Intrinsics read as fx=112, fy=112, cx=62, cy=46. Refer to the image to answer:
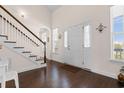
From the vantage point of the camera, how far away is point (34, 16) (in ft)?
24.1

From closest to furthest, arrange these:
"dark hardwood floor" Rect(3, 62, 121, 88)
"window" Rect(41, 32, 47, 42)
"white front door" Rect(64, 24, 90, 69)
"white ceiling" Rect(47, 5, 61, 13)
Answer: "dark hardwood floor" Rect(3, 62, 121, 88) < "white front door" Rect(64, 24, 90, 69) < "white ceiling" Rect(47, 5, 61, 13) < "window" Rect(41, 32, 47, 42)

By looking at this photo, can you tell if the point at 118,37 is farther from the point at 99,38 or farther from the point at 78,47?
the point at 78,47

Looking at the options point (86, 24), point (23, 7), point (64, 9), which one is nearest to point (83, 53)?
point (86, 24)

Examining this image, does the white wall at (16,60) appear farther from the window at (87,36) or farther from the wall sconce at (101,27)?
the wall sconce at (101,27)

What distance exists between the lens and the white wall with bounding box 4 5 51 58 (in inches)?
262

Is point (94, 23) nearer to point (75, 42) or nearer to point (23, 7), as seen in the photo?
point (75, 42)

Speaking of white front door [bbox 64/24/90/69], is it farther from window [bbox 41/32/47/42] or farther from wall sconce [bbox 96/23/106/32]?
window [bbox 41/32/47/42]

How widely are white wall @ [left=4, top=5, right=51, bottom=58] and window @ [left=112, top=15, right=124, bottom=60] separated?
4.99m

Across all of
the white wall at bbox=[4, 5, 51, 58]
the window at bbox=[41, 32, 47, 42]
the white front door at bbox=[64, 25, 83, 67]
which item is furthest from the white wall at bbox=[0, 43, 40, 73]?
the window at bbox=[41, 32, 47, 42]

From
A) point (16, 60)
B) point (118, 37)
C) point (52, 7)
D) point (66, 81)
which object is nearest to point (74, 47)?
point (118, 37)

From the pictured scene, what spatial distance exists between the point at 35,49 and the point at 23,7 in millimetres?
2681

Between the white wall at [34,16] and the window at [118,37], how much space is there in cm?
499

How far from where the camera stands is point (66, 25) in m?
6.42

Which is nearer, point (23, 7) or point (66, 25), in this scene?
point (66, 25)
